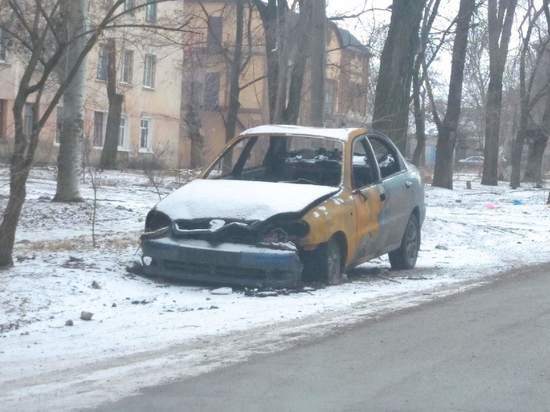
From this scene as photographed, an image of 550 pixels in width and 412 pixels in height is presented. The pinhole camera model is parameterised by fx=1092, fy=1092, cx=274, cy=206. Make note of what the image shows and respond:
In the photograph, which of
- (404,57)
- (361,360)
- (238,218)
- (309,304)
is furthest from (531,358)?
(404,57)

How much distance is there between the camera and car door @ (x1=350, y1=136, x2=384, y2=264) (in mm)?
12062

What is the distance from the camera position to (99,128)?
155 ft

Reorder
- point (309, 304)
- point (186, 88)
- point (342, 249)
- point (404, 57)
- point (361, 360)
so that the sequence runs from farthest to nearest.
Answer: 1. point (186, 88)
2. point (404, 57)
3. point (342, 249)
4. point (309, 304)
5. point (361, 360)

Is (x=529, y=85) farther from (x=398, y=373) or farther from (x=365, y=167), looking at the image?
(x=398, y=373)

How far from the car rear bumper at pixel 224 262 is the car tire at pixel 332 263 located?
0.41m

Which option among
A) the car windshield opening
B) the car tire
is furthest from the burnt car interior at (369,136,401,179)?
the car tire

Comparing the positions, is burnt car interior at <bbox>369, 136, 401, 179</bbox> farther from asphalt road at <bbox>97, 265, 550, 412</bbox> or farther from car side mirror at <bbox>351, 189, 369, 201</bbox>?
asphalt road at <bbox>97, 265, 550, 412</bbox>

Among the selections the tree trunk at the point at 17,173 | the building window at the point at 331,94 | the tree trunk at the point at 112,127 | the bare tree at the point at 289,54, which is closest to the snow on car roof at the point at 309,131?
the tree trunk at the point at 17,173

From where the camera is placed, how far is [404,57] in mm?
21094

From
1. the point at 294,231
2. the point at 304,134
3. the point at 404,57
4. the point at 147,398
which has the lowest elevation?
the point at 147,398

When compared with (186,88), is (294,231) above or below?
below

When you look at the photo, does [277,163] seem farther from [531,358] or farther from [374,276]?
[531,358]

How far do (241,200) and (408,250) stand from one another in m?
3.48

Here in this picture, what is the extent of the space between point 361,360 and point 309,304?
249 centimetres
